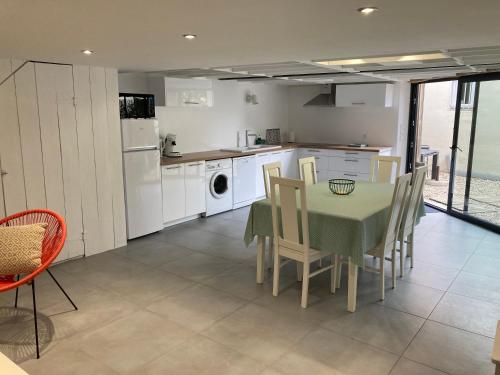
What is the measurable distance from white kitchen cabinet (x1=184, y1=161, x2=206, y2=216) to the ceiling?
6.32ft

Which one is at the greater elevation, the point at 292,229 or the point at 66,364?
the point at 292,229

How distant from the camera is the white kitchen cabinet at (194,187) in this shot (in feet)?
18.6

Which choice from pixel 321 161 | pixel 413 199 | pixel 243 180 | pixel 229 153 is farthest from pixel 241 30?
pixel 321 161

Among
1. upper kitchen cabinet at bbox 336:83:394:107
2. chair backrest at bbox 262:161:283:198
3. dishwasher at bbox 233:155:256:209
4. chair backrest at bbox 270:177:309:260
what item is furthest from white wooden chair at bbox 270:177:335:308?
upper kitchen cabinet at bbox 336:83:394:107

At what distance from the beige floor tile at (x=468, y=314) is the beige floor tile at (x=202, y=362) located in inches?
61.2

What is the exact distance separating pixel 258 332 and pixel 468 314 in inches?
65.9

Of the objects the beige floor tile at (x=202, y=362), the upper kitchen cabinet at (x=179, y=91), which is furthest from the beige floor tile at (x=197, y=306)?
the upper kitchen cabinet at (x=179, y=91)

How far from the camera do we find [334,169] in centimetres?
720

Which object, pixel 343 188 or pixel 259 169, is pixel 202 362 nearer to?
pixel 343 188

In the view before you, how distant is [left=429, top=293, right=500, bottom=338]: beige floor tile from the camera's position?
301 cm

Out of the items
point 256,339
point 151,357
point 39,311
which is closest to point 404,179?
point 256,339

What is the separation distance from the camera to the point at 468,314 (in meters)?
3.21

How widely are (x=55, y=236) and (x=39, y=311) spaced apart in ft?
2.22

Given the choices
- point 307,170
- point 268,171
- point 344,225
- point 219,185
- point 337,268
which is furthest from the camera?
point 219,185
